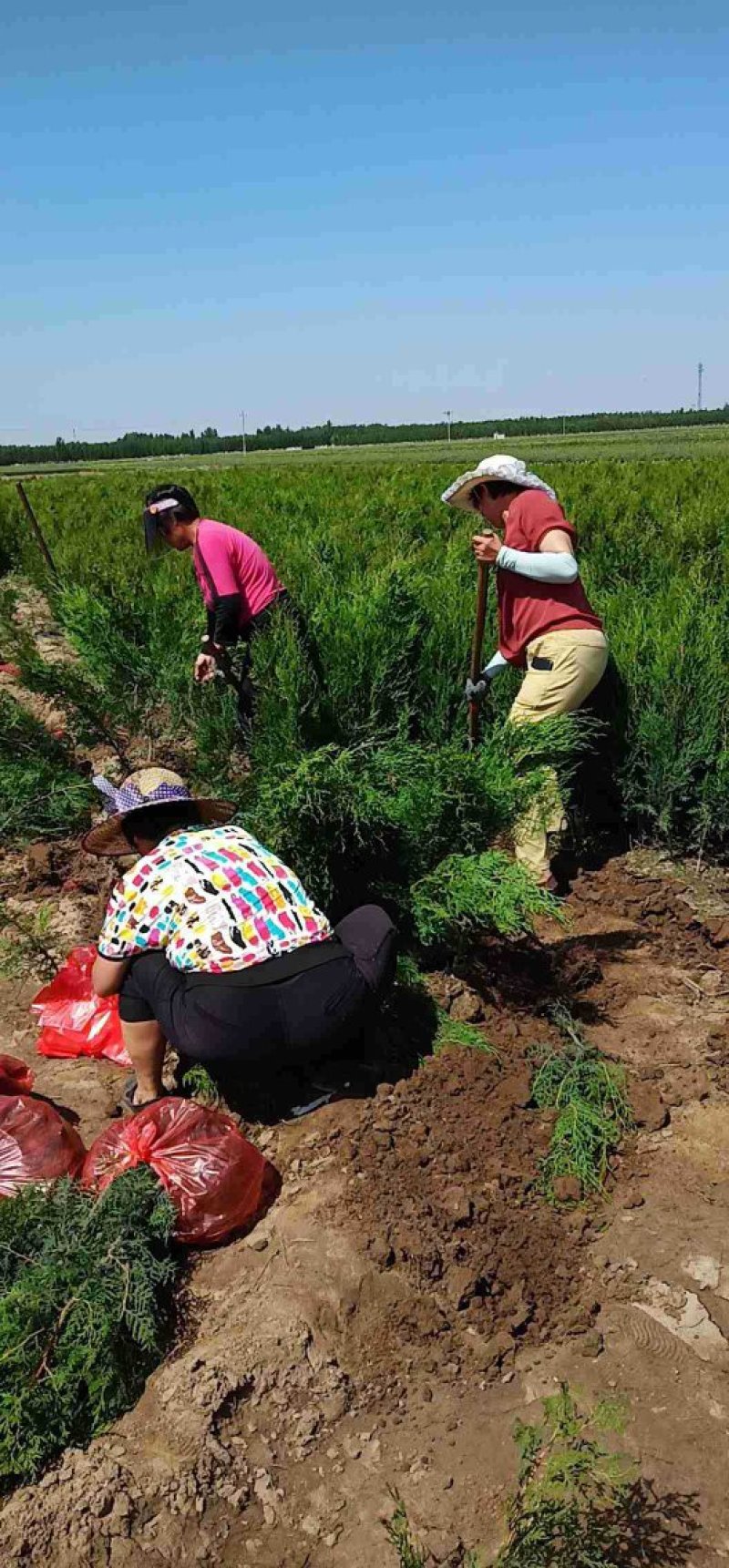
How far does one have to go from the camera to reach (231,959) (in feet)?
10.0

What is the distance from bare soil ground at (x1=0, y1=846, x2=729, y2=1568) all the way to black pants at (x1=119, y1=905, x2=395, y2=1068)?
0.35 meters

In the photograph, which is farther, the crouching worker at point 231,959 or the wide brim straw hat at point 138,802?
the wide brim straw hat at point 138,802

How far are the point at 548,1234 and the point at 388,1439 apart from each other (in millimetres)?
710

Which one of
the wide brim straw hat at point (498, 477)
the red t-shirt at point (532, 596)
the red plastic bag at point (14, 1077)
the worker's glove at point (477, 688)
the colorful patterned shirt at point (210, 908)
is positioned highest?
the wide brim straw hat at point (498, 477)

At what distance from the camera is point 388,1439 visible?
2.37 metres

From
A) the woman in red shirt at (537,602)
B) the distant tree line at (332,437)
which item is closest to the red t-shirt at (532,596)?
the woman in red shirt at (537,602)

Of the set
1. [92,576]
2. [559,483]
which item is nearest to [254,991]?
[92,576]

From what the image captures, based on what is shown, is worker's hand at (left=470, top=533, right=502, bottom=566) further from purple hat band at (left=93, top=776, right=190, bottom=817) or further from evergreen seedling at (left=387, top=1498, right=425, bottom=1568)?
evergreen seedling at (left=387, top=1498, right=425, bottom=1568)

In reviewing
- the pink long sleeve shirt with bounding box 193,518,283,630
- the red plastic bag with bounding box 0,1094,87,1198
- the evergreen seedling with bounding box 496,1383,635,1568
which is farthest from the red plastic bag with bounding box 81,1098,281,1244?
the pink long sleeve shirt with bounding box 193,518,283,630

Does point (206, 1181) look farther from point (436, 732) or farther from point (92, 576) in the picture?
point (92, 576)

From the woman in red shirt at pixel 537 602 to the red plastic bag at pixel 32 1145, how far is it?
6.88ft

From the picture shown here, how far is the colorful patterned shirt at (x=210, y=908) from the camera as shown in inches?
121

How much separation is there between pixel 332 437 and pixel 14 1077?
263 feet

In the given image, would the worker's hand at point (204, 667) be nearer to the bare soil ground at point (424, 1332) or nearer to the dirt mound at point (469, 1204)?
the bare soil ground at point (424, 1332)
